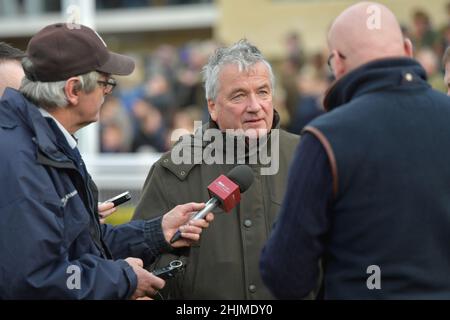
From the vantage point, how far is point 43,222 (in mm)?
3496

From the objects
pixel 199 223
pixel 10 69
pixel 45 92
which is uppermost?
pixel 10 69

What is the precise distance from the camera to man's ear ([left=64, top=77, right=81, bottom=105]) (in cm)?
385

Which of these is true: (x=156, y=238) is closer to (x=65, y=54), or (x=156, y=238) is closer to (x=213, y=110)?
(x=213, y=110)

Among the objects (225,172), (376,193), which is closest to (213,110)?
(225,172)

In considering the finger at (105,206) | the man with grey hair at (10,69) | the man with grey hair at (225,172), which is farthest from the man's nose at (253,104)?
the man with grey hair at (10,69)

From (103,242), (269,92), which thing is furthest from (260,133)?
(103,242)

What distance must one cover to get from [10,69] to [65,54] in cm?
95

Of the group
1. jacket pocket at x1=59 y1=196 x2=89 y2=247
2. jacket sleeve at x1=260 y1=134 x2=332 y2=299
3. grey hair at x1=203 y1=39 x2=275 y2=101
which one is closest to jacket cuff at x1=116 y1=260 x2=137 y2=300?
jacket pocket at x1=59 y1=196 x2=89 y2=247

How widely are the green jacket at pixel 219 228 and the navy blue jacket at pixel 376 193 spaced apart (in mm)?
1183

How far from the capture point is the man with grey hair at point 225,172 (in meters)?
4.52

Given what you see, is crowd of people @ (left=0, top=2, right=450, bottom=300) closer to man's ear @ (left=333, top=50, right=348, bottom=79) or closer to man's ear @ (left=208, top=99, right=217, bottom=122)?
man's ear @ (left=333, top=50, right=348, bottom=79)

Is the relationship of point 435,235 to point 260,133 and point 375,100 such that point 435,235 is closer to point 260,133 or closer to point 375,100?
point 375,100

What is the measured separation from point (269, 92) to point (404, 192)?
179 centimetres

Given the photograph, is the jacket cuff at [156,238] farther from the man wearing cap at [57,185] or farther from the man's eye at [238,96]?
the man's eye at [238,96]
